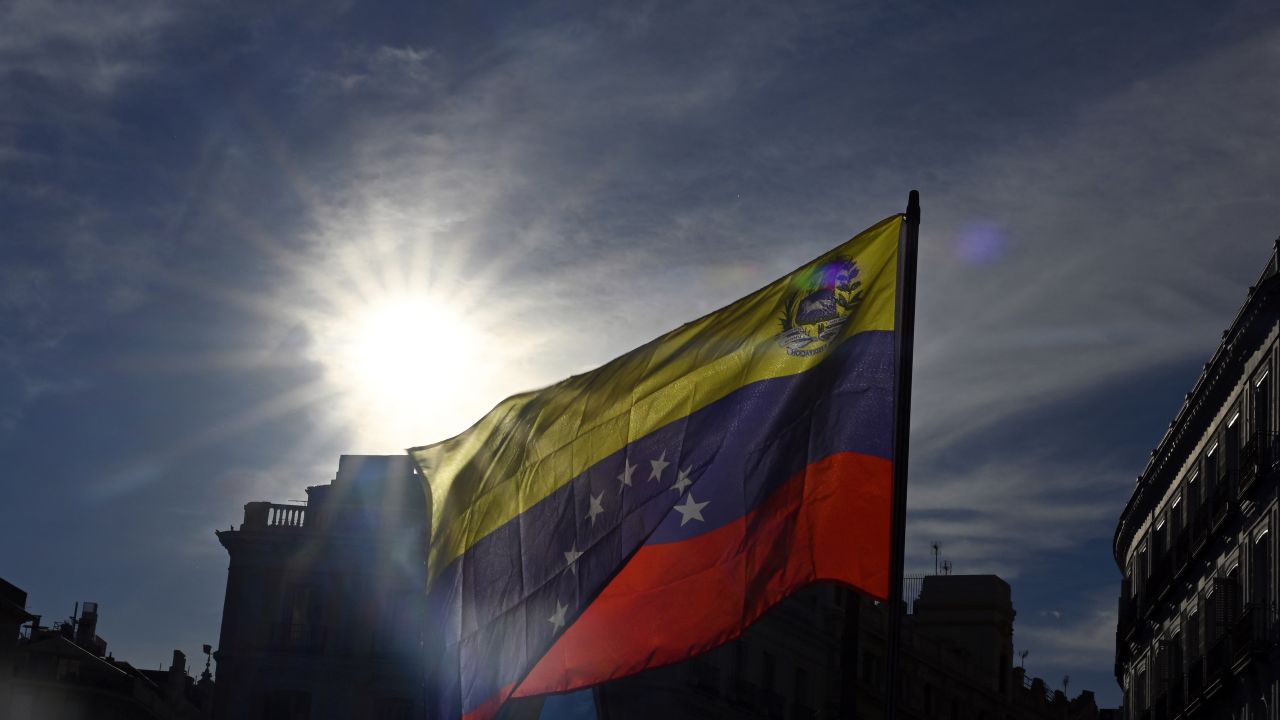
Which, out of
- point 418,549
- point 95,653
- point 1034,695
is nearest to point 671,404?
point 418,549

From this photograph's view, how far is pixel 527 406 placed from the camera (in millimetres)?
19109

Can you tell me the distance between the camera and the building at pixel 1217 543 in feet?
145

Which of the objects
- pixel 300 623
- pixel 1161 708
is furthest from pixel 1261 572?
pixel 300 623

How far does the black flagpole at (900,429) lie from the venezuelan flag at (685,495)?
1.27 ft

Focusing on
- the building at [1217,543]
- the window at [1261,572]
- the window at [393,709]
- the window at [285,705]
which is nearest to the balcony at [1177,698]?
the building at [1217,543]

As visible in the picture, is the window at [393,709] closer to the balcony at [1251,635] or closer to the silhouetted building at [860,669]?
the silhouetted building at [860,669]

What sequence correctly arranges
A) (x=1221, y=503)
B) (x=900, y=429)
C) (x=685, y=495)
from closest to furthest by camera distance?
1. (x=900, y=429)
2. (x=685, y=495)
3. (x=1221, y=503)

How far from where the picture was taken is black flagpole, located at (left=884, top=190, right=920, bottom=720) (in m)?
13.0

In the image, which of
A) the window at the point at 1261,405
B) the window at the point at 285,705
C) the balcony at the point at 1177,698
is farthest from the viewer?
the window at the point at 285,705

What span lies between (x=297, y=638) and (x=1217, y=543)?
120 ft

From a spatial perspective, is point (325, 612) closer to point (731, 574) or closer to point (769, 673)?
point (769, 673)

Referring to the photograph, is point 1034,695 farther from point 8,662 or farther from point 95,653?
point 8,662

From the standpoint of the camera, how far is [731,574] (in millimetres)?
15953

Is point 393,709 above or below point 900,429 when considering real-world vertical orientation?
above
